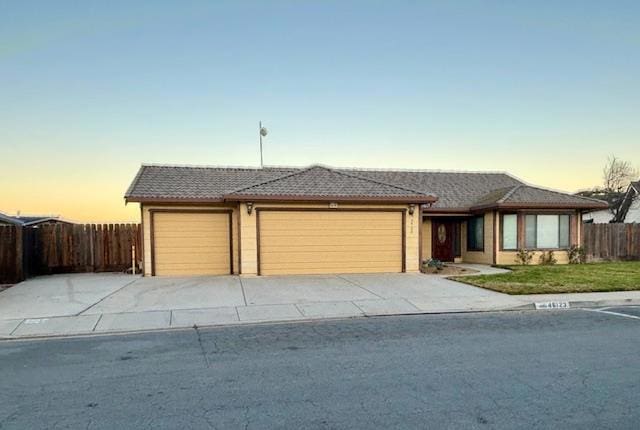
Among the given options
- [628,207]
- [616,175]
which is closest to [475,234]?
[628,207]

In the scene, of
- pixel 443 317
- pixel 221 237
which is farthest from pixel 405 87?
pixel 443 317

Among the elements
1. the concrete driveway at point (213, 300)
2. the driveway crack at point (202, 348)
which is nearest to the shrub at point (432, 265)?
the concrete driveway at point (213, 300)

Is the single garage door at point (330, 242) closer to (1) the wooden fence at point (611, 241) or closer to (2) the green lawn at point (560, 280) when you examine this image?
(2) the green lawn at point (560, 280)

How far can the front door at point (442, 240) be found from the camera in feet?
68.0

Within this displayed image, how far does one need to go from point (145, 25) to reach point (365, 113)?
31.4 ft

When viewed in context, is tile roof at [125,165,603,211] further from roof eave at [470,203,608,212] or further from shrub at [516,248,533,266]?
shrub at [516,248,533,266]

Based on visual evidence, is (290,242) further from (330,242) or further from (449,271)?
(449,271)

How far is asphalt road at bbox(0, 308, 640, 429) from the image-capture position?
13.3 feet

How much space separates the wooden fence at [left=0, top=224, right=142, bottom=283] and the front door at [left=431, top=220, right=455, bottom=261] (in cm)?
1276

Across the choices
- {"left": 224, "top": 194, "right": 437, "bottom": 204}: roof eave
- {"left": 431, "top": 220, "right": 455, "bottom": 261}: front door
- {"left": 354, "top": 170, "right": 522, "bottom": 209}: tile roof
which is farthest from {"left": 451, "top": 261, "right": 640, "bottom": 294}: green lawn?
{"left": 354, "top": 170, "right": 522, "bottom": 209}: tile roof

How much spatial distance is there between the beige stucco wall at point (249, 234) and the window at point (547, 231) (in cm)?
593

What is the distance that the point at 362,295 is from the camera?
439 inches

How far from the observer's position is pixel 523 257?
727 inches

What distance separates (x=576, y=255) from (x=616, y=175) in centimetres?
2633
